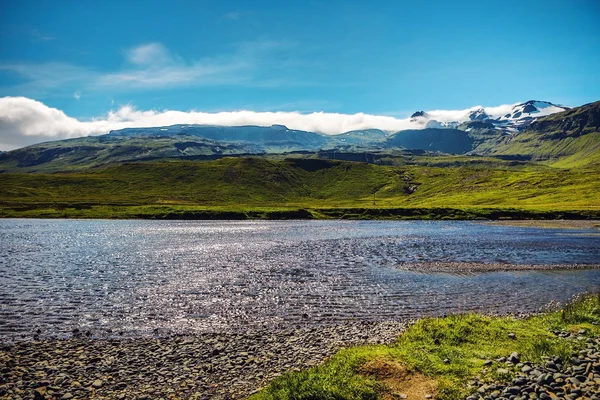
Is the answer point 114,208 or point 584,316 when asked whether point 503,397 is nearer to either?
point 584,316

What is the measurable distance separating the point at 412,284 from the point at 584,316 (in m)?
20.8

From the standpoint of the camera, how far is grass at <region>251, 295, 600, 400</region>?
59.5ft

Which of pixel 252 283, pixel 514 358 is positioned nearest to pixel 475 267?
pixel 252 283

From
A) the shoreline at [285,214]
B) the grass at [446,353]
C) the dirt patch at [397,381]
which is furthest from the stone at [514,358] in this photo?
the shoreline at [285,214]

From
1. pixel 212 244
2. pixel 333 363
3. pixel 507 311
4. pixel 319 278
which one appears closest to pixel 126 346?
pixel 333 363

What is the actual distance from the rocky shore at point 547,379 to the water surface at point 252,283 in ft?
49.8

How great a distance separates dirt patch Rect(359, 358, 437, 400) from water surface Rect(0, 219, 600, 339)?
1333 centimetres

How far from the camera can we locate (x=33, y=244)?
3455 inches

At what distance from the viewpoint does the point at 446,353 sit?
23062 mm

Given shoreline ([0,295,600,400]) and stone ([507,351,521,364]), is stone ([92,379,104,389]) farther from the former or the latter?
stone ([507,351,521,364])

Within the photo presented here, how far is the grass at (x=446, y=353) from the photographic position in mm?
18125

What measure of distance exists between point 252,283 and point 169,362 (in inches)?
980

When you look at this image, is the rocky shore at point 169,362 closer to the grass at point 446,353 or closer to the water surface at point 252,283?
the grass at point 446,353

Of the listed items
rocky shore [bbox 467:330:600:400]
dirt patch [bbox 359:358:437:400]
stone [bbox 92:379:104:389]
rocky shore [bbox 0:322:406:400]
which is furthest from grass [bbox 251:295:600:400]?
stone [bbox 92:379:104:389]
